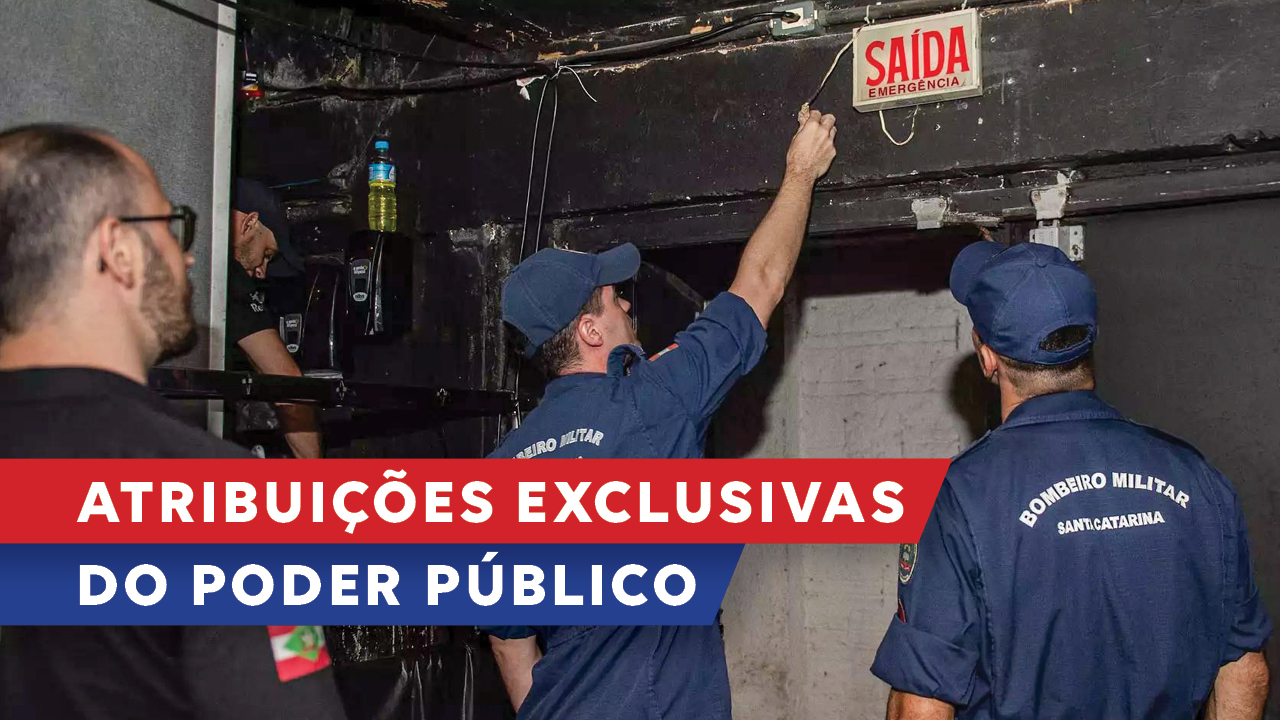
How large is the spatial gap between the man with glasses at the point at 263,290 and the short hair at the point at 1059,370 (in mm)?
2181

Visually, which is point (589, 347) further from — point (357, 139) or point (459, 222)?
point (357, 139)

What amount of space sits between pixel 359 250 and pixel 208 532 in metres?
1.55

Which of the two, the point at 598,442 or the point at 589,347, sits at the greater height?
the point at 589,347

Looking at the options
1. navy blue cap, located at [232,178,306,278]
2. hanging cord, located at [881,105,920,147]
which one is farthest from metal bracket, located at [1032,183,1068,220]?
navy blue cap, located at [232,178,306,278]

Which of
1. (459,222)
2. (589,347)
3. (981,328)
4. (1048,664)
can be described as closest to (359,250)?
(459,222)

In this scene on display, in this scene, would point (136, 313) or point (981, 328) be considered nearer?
point (136, 313)

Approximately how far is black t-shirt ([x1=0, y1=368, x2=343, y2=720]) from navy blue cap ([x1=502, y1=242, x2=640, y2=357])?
1365 mm

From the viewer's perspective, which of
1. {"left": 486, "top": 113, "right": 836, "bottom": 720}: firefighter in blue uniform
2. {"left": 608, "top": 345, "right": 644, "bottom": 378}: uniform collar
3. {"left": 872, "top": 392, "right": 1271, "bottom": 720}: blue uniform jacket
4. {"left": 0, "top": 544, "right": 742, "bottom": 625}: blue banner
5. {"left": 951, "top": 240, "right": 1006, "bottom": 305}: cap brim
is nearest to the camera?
{"left": 0, "top": 544, "right": 742, "bottom": 625}: blue banner

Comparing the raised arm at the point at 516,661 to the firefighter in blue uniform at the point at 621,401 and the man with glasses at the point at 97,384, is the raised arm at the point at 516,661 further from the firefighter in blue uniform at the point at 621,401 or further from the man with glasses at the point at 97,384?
the man with glasses at the point at 97,384

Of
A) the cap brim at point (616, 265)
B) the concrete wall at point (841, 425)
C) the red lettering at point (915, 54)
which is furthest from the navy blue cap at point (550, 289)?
the concrete wall at point (841, 425)

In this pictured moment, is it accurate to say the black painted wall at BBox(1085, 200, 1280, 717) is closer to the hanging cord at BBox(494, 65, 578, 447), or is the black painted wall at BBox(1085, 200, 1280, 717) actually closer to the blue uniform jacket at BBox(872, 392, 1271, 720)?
the blue uniform jacket at BBox(872, 392, 1271, 720)

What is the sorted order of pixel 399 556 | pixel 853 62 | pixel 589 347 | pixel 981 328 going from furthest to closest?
pixel 853 62, pixel 589 347, pixel 399 556, pixel 981 328

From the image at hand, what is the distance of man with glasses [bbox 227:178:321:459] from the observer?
333 centimetres

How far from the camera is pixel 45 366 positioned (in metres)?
1.25
